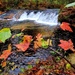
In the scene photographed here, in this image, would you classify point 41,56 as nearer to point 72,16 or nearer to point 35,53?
point 35,53

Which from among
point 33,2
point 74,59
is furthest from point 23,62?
point 33,2

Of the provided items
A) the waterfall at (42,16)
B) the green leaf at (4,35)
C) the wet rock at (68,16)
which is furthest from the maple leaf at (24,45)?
the waterfall at (42,16)

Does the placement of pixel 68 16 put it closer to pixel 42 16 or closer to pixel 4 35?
pixel 42 16

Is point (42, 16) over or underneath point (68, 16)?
underneath

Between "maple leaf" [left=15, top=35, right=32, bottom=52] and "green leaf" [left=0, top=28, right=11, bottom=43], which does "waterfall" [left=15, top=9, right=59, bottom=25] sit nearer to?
"maple leaf" [left=15, top=35, right=32, bottom=52]

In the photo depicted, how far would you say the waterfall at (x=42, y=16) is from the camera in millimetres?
13385

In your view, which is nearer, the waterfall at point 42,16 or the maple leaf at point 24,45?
the maple leaf at point 24,45

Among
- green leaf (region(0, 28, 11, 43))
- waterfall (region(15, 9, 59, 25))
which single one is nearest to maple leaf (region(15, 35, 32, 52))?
→ green leaf (region(0, 28, 11, 43))

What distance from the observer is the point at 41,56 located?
691 cm

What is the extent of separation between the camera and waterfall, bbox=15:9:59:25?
13385 millimetres

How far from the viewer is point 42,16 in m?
14.2

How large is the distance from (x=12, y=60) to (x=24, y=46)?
5.00 meters

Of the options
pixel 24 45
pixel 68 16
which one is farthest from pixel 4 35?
pixel 68 16

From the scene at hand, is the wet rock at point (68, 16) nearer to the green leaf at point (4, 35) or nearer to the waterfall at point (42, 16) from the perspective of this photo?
the waterfall at point (42, 16)
